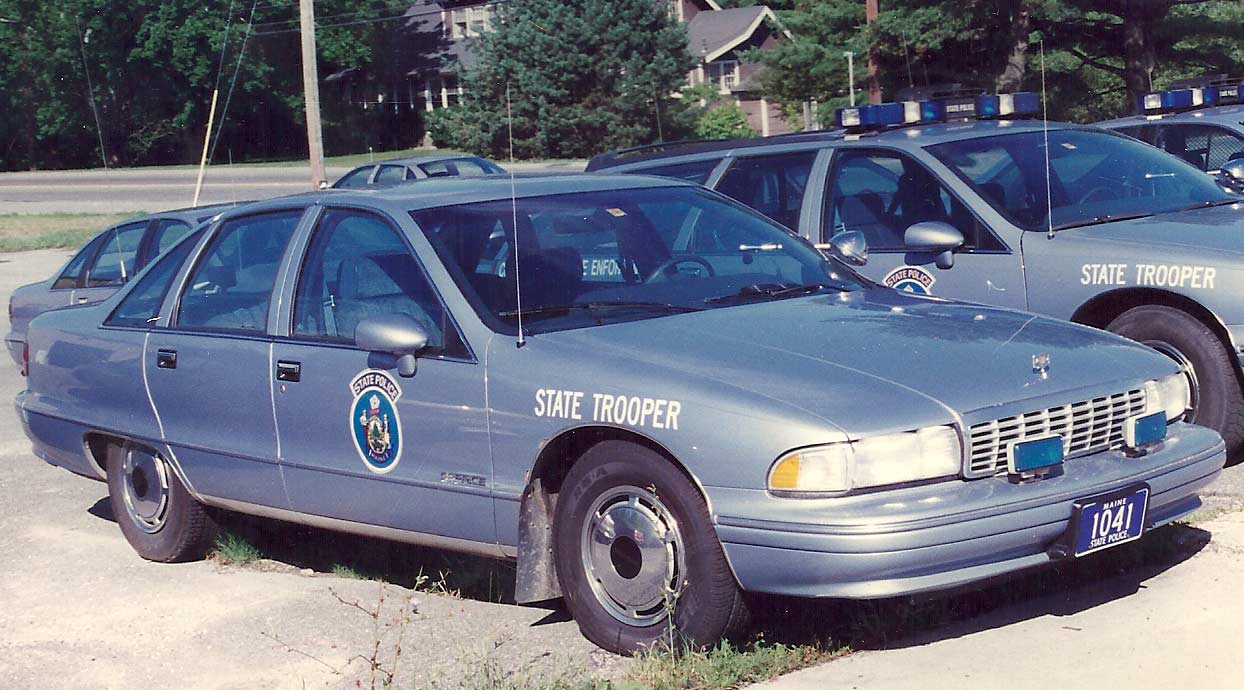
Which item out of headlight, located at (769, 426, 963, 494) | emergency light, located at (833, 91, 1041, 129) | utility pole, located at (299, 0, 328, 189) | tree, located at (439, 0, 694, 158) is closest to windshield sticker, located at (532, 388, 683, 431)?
headlight, located at (769, 426, 963, 494)

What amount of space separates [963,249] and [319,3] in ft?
166

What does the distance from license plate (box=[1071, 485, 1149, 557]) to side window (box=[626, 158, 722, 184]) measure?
→ 434 cm

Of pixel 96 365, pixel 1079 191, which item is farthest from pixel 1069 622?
pixel 96 365

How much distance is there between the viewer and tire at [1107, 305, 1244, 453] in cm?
700

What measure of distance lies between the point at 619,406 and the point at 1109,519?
1.49 m

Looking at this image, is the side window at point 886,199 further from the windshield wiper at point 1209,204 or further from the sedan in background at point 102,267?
the sedan in background at point 102,267

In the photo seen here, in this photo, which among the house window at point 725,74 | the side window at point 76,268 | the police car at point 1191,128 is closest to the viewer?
the police car at point 1191,128

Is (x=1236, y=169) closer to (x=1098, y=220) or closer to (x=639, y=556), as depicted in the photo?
(x=1098, y=220)

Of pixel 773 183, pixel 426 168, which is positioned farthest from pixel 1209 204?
pixel 426 168

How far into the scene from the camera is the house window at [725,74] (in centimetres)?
6444

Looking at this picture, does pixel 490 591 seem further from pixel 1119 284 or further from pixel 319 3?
pixel 319 3

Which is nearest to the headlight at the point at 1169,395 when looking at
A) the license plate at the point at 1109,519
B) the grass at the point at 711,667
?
the license plate at the point at 1109,519

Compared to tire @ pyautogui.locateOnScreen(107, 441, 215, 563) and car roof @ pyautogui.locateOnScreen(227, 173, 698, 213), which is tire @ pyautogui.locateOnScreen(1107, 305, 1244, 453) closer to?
car roof @ pyautogui.locateOnScreen(227, 173, 698, 213)

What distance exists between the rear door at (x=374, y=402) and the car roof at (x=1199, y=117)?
6.05 meters
